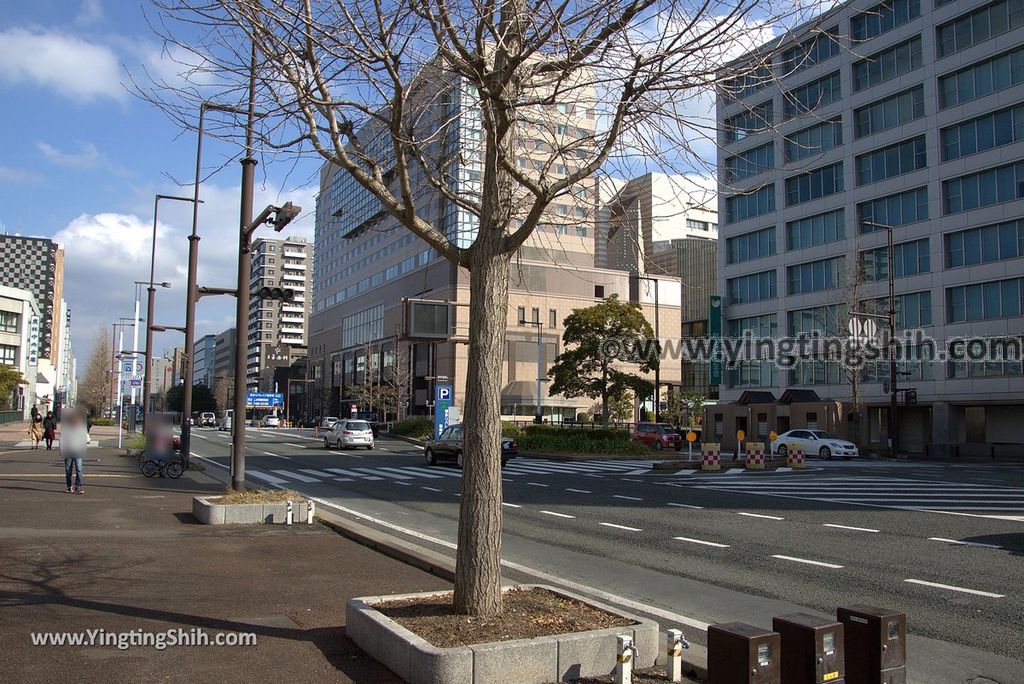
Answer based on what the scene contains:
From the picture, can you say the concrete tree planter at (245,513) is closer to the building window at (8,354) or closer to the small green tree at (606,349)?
the small green tree at (606,349)

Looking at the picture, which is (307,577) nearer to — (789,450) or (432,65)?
(432,65)

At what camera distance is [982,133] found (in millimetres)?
46188

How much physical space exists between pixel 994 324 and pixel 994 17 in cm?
1768

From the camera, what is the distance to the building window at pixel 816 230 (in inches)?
2163

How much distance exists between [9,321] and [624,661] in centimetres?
9011

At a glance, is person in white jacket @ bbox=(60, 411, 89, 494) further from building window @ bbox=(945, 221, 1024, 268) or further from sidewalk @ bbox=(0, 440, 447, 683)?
building window @ bbox=(945, 221, 1024, 268)

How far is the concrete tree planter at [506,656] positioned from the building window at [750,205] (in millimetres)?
57471

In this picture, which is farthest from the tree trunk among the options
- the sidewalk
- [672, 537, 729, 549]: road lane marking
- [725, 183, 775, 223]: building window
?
[725, 183, 775, 223]: building window

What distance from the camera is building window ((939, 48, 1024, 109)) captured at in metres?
44.5

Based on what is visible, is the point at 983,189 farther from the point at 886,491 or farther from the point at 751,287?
the point at 886,491

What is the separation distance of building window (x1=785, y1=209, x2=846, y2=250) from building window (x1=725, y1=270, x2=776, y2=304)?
10.4ft

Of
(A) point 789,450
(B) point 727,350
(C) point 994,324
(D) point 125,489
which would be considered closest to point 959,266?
(C) point 994,324

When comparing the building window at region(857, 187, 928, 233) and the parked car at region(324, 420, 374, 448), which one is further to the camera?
the building window at region(857, 187, 928, 233)

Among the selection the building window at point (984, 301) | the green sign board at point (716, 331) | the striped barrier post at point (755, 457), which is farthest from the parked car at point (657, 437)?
the green sign board at point (716, 331)
